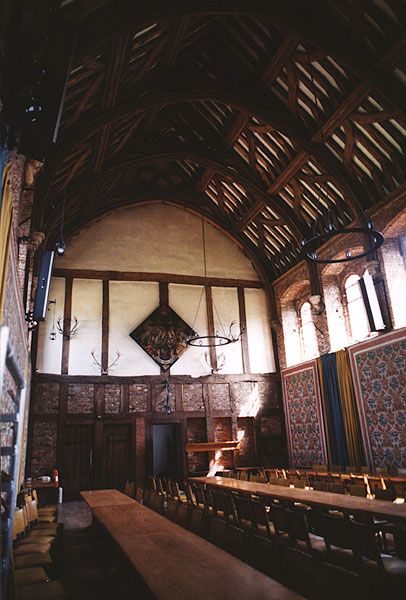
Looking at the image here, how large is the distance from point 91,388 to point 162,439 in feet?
16.7

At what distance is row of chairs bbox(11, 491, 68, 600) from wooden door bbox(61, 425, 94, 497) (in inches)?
188

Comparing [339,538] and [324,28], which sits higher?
[324,28]

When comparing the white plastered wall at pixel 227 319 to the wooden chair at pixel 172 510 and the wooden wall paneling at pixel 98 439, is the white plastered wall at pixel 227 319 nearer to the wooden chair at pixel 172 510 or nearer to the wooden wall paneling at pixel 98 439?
the wooden wall paneling at pixel 98 439

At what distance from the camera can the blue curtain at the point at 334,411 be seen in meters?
11.7

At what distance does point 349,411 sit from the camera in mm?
11445

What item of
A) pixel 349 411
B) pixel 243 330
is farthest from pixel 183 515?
pixel 243 330

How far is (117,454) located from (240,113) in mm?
10260

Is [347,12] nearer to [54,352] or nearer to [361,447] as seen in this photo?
[361,447]

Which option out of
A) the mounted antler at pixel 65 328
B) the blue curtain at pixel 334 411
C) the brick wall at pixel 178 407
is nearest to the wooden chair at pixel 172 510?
the blue curtain at pixel 334 411

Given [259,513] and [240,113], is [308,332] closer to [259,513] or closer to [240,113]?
[240,113]

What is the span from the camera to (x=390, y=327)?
402 inches

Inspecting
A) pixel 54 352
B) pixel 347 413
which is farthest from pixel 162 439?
pixel 347 413

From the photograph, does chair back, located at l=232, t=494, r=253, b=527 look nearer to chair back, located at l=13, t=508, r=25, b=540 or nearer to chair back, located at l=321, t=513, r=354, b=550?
chair back, located at l=321, t=513, r=354, b=550

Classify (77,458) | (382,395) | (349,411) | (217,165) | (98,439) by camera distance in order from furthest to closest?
1. (217,165)
2. (98,439)
3. (77,458)
4. (349,411)
5. (382,395)
